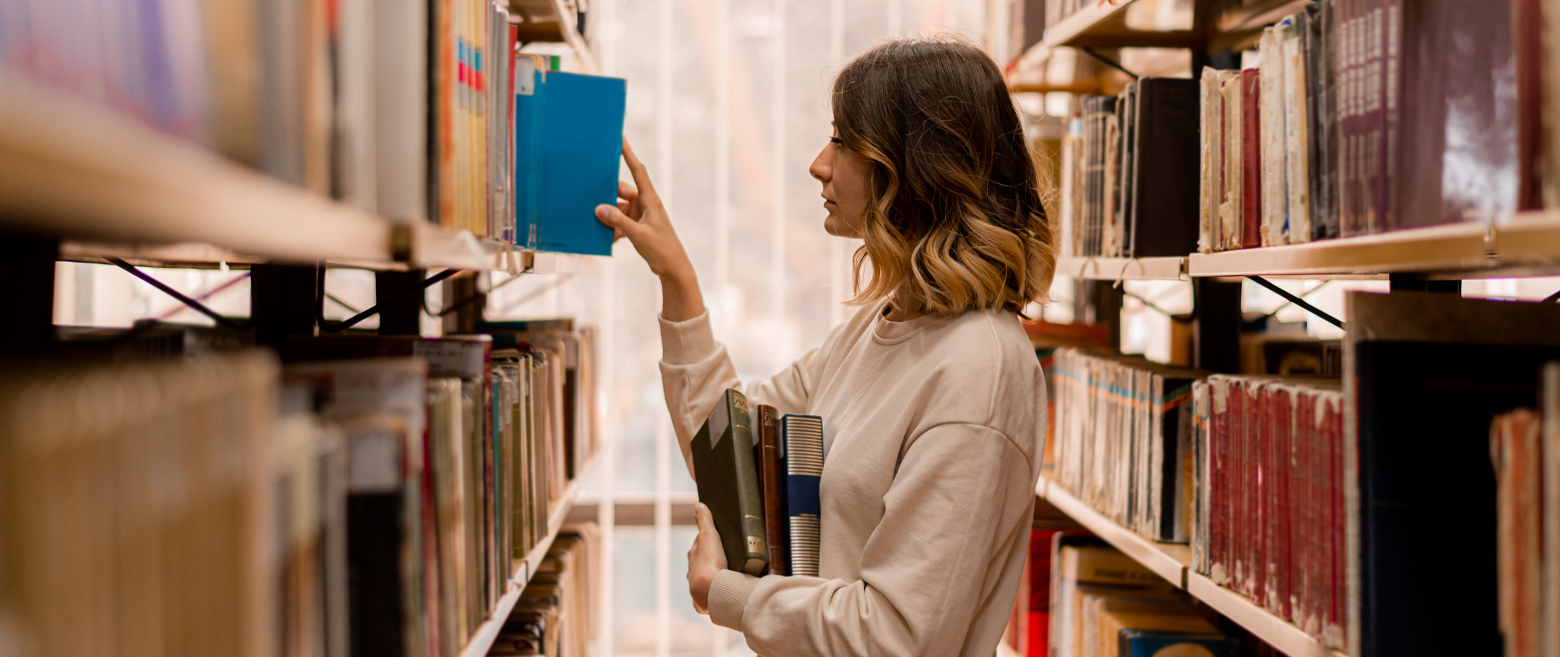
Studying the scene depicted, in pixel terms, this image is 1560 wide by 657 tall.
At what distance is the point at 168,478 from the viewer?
420mm

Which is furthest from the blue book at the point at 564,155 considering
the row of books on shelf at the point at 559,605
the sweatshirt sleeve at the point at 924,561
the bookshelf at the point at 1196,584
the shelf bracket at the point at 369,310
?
the bookshelf at the point at 1196,584

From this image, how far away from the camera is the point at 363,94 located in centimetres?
68

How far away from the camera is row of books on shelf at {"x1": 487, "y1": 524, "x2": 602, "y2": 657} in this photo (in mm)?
1481

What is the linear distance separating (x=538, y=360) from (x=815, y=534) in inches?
21.4

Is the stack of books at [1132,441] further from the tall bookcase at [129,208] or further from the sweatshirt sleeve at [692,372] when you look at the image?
the tall bookcase at [129,208]

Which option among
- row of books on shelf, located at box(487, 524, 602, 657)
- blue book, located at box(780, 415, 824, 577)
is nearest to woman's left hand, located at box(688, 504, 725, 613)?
blue book, located at box(780, 415, 824, 577)

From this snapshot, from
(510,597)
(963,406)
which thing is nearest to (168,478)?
(510,597)

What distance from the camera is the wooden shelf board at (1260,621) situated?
105 centimetres

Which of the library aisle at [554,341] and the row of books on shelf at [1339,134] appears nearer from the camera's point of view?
the library aisle at [554,341]

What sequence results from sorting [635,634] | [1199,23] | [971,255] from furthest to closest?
[635,634] < [1199,23] < [971,255]

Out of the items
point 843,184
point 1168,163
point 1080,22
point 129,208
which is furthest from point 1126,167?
point 129,208

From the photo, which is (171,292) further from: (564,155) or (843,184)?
(843,184)

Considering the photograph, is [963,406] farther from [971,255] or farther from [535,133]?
[535,133]

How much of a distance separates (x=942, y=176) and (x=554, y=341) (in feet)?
2.69
